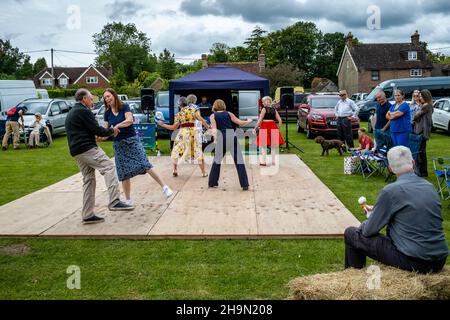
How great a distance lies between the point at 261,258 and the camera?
5.52 meters

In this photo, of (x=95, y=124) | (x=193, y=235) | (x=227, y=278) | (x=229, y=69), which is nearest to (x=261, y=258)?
(x=227, y=278)

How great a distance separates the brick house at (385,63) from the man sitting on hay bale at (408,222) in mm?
60791

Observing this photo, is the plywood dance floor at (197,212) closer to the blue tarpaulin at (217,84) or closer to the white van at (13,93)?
the blue tarpaulin at (217,84)

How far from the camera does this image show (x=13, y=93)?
22.9 m

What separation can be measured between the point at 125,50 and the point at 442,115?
74239 mm

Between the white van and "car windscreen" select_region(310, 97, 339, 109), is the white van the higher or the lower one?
the higher one

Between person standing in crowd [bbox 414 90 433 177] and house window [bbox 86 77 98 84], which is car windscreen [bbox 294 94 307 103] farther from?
house window [bbox 86 77 98 84]

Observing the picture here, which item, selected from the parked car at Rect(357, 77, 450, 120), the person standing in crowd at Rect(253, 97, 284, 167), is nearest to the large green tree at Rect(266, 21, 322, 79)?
the parked car at Rect(357, 77, 450, 120)

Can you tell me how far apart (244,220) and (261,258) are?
1.53m

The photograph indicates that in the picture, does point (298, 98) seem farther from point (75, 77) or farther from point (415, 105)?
point (75, 77)

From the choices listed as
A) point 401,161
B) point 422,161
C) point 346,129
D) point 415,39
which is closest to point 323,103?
point 346,129

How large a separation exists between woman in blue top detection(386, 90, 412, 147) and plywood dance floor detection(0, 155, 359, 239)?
1.83 metres

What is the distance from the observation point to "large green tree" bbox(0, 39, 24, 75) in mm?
74000
